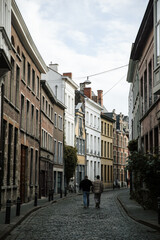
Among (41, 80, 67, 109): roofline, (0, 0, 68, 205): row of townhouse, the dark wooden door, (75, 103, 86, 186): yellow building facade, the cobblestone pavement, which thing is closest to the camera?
the cobblestone pavement

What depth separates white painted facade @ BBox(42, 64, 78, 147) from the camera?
45.8 metres

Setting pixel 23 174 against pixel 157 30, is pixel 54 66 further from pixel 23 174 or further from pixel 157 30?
pixel 157 30

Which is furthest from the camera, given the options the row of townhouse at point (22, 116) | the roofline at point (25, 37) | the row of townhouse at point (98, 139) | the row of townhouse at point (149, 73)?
the row of townhouse at point (98, 139)

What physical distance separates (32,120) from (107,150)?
39.8 m

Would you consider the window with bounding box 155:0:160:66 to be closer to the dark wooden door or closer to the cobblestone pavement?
the cobblestone pavement

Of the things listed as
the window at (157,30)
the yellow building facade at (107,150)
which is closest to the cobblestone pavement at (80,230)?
the window at (157,30)

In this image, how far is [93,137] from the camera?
6031 cm

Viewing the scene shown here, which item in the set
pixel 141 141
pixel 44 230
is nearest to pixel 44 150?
pixel 141 141

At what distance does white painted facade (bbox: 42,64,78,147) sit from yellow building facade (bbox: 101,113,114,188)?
1622 cm

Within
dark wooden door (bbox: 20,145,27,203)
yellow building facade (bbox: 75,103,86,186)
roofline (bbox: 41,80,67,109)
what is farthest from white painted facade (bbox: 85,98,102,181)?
dark wooden door (bbox: 20,145,27,203)

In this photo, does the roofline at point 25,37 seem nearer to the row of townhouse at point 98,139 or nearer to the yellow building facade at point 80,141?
the yellow building facade at point 80,141

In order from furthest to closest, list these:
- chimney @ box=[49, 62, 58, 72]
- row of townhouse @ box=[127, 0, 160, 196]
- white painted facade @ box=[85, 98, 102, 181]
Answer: white painted facade @ box=[85, 98, 102, 181] → chimney @ box=[49, 62, 58, 72] → row of townhouse @ box=[127, 0, 160, 196]

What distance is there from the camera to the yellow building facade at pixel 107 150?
213 ft

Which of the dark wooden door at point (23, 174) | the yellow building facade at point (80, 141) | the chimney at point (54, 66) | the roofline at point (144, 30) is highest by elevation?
the chimney at point (54, 66)
